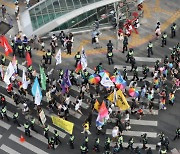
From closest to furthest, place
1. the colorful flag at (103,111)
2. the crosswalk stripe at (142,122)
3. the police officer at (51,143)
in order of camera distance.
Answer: the colorful flag at (103,111) < the police officer at (51,143) < the crosswalk stripe at (142,122)

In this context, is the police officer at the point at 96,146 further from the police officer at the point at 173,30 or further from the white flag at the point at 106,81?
the police officer at the point at 173,30

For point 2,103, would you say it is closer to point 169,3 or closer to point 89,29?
point 89,29

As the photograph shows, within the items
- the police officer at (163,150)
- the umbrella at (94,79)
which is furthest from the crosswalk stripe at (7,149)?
the police officer at (163,150)

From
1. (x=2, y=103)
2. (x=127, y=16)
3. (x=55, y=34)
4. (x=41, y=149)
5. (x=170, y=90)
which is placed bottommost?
(x=41, y=149)

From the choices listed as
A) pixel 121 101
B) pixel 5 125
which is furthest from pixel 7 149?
pixel 121 101

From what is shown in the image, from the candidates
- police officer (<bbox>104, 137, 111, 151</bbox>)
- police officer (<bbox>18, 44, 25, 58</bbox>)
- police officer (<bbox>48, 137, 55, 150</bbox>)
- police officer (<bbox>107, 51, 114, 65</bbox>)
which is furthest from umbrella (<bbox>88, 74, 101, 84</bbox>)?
police officer (<bbox>18, 44, 25, 58</bbox>)

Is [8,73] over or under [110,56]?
under

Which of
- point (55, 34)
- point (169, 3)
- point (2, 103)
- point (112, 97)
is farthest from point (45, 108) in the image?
point (169, 3)

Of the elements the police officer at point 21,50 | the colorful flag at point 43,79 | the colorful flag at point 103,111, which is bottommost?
the colorful flag at point 103,111

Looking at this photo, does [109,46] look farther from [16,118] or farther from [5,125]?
[5,125]

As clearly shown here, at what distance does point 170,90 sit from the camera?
122ft

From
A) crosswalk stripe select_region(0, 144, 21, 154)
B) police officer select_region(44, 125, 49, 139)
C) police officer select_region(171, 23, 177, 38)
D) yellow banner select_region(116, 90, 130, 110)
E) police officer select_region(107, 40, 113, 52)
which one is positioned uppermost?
police officer select_region(171, 23, 177, 38)

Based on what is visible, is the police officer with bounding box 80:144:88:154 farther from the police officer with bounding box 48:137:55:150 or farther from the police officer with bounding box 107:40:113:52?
the police officer with bounding box 107:40:113:52

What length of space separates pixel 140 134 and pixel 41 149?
23.4ft
